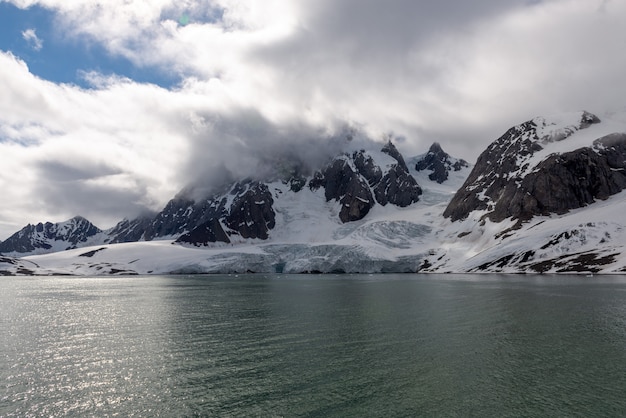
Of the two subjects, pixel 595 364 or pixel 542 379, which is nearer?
pixel 542 379

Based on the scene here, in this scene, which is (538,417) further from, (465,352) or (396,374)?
(465,352)

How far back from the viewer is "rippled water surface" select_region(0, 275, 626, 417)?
2311cm

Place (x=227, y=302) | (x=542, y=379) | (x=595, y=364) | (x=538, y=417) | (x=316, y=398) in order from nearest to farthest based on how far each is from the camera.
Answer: (x=538, y=417) < (x=316, y=398) < (x=542, y=379) < (x=595, y=364) < (x=227, y=302)

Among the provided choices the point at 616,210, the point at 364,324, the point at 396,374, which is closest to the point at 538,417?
the point at 396,374

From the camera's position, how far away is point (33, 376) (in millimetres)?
28547

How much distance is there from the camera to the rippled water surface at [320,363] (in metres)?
23.1

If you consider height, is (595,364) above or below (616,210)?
below

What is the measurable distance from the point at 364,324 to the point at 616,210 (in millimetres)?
195705

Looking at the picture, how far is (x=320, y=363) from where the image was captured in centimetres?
3159

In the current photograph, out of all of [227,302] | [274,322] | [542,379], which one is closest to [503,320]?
[542,379]

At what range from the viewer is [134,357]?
34375mm

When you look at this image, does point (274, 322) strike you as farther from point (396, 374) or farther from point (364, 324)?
point (396, 374)

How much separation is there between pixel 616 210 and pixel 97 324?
218 metres

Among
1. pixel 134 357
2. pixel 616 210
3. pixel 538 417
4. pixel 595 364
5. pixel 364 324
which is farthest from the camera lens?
pixel 616 210
